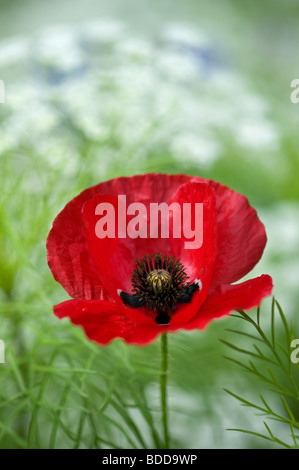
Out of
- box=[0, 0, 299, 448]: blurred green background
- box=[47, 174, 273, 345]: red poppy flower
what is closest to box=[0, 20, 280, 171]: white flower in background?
box=[0, 0, 299, 448]: blurred green background

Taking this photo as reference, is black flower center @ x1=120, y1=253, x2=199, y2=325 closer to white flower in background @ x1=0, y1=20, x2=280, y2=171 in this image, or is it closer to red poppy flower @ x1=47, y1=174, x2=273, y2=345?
red poppy flower @ x1=47, y1=174, x2=273, y2=345

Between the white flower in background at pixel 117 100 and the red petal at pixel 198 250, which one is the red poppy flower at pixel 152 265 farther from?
the white flower in background at pixel 117 100

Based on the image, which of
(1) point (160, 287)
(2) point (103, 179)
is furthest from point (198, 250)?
(2) point (103, 179)

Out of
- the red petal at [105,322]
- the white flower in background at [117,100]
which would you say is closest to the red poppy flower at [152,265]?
the red petal at [105,322]

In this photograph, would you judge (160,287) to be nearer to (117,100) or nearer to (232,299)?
(232,299)

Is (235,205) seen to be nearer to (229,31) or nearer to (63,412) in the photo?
(63,412)
